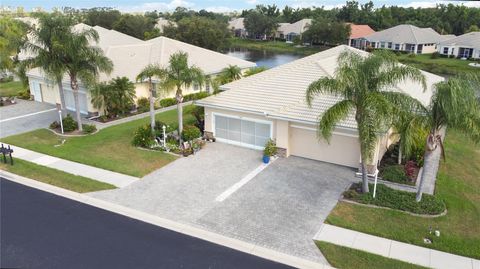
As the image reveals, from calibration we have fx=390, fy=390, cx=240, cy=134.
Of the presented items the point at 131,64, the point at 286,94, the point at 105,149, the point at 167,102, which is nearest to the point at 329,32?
the point at 167,102

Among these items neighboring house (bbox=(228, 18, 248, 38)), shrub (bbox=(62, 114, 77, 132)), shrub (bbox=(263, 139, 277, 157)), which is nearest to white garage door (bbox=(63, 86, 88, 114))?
shrub (bbox=(62, 114, 77, 132))

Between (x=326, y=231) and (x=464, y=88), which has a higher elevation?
(x=464, y=88)

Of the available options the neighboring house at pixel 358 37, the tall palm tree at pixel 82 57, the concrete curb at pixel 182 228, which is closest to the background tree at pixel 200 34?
the neighboring house at pixel 358 37

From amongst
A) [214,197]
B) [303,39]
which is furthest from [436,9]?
[214,197]

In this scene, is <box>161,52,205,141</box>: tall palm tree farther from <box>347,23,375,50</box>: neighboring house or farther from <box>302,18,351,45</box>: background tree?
<box>347,23,375,50</box>: neighboring house

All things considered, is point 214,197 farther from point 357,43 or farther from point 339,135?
point 357,43

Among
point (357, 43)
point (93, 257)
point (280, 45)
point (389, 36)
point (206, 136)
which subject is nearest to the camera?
point (93, 257)
